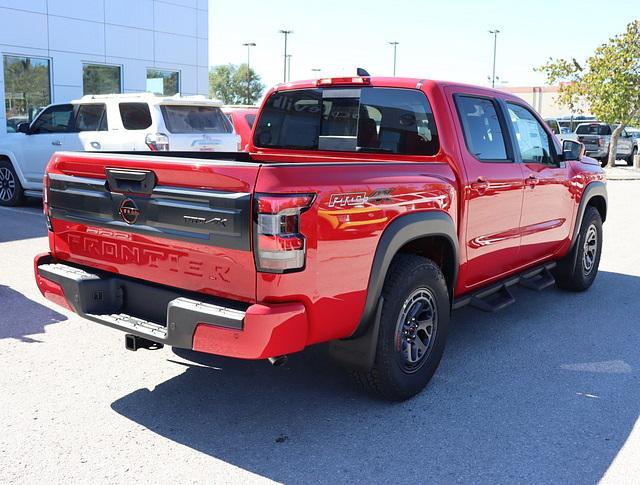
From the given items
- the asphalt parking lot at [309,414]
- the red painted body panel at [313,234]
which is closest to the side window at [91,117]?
the asphalt parking lot at [309,414]

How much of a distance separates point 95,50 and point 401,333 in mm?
Result: 18790

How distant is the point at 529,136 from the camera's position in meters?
5.64

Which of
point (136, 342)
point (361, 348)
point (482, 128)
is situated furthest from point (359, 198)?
point (482, 128)

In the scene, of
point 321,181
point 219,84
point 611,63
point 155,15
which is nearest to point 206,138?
point 321,181

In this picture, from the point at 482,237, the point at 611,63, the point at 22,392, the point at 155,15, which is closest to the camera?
the point at 22,392

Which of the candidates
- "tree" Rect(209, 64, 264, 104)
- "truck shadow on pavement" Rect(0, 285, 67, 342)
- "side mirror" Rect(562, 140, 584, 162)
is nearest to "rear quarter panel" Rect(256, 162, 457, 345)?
"truck shadow on pavement" Rect(0, 285, 67, 342)

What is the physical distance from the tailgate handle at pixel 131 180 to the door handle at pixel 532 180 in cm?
304

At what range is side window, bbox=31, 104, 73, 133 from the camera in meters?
11.1

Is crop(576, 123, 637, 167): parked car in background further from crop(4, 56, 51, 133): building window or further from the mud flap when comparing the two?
the mud flap

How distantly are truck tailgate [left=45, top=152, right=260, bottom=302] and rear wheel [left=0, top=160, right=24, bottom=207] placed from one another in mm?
8490

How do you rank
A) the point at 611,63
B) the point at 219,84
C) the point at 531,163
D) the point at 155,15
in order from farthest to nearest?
1. the point at 219,84
2. the point at 611,63
3. the point at 155,15
4. the point at 531,163

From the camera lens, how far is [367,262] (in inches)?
139

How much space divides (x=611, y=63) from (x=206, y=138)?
21.5m

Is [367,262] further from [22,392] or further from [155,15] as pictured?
[155,15]
